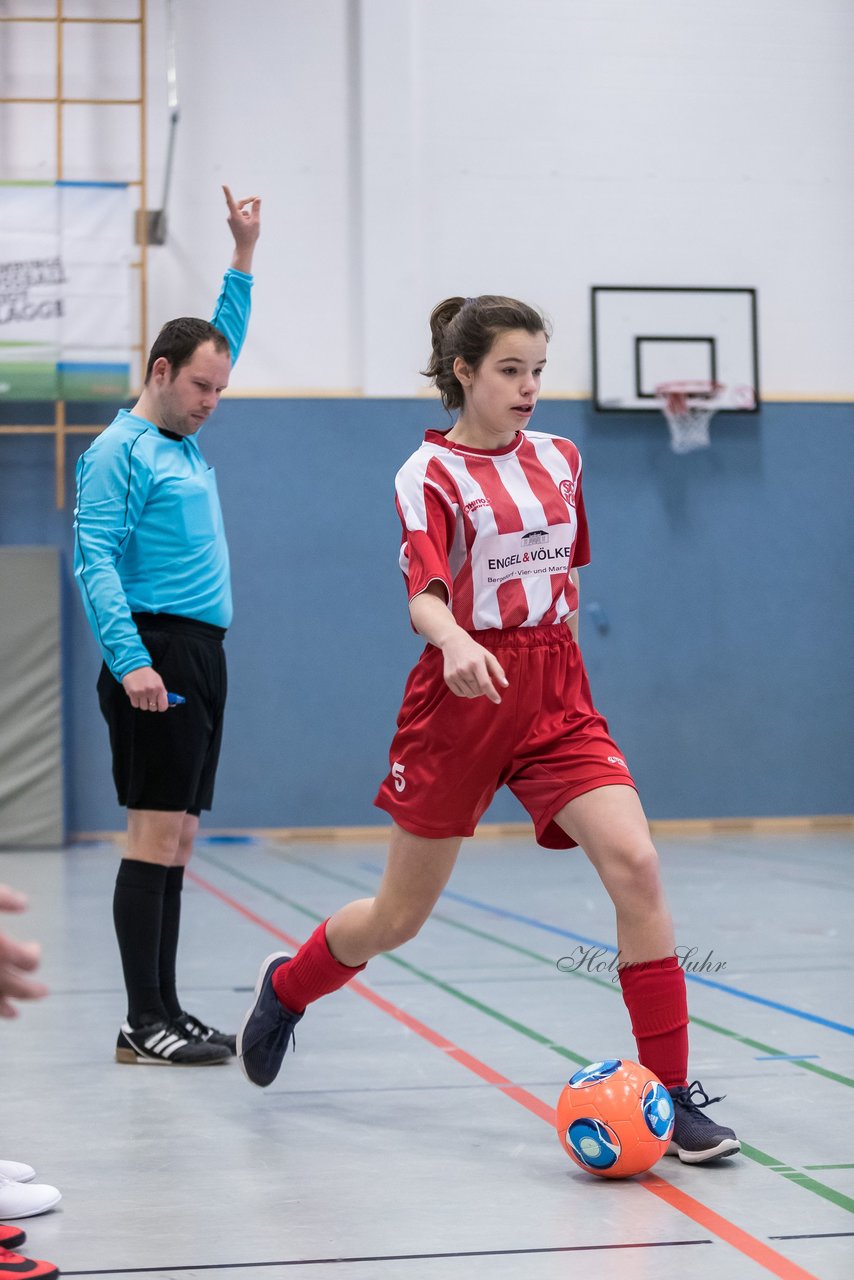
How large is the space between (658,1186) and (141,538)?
1803 mm

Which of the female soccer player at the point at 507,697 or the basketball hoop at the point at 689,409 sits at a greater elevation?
the basketball hoop at the point at 689,409

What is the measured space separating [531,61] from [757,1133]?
28.4 feet

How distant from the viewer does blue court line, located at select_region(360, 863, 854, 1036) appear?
3.70 metres

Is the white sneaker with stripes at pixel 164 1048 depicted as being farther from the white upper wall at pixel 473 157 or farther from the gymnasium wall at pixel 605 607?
the white upper wall at pixel 473 157

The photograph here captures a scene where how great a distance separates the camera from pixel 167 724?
3.35 meters

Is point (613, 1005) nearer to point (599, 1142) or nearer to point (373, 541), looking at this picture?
point (599, 1142)

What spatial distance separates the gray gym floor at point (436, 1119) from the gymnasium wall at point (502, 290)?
423cm

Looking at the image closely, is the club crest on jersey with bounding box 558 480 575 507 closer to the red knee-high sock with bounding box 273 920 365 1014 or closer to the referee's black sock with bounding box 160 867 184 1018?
the red knee-high sock with bounding box 273 920 365 1014

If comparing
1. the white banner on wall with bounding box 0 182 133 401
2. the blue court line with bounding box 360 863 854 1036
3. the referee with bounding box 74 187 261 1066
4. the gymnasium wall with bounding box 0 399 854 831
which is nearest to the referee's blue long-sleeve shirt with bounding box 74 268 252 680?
the referee with bounding box 74 187 261 1066

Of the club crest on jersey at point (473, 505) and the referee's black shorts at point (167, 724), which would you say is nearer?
the club crest on jersey at point (473, 505)

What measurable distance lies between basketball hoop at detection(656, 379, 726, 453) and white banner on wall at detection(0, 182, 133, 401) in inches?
137

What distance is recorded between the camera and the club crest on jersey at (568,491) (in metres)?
2.79

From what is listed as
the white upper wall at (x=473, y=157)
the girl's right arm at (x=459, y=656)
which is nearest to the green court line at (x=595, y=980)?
the girl's right arm at (x=459, y=656)

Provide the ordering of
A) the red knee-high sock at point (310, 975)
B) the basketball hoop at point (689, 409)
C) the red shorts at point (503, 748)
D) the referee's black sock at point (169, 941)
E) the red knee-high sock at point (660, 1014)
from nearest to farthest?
1. the red knee-high sock at point (660, 1014)
2. the red shorts at point (503, 748)
3. the red knee-high sock at point (310, 975)
4. the referee's black sock at point (169, 941)
5. the basketball hoop at point (689, 409)
